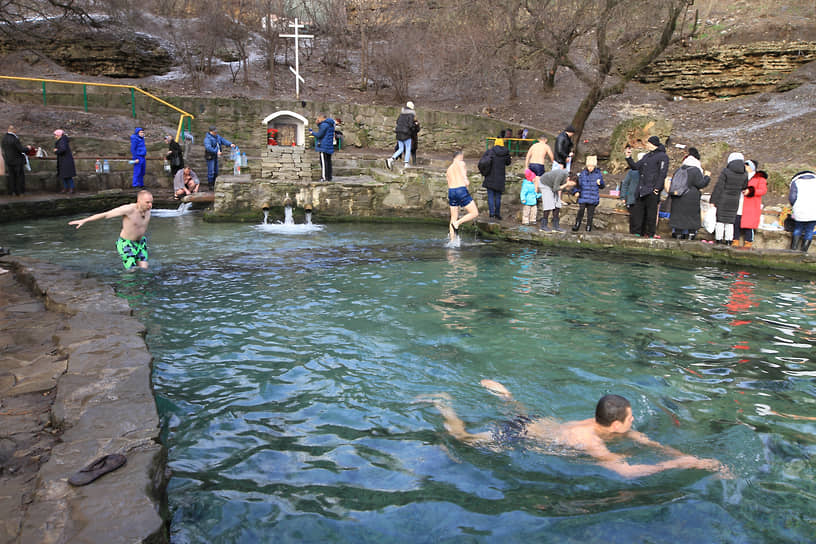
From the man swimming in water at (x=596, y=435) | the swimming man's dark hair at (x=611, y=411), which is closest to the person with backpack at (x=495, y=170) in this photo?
the man swimming in water at (x=596, y=435)

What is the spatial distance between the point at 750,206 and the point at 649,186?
183 centimetres

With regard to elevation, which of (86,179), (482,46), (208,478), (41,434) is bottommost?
(208,478)

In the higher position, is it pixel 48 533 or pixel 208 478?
pixel 48 533

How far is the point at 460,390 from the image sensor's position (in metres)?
5.44

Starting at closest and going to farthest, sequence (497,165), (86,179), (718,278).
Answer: (718,278), (497,165), (86,179)

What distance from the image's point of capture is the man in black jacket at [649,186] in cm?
1083

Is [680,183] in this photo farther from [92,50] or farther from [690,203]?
[92,50]

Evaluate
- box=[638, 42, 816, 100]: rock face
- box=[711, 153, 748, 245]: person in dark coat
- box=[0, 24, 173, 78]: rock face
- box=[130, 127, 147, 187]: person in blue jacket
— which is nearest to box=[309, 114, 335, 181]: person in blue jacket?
box=[130, 127, 147, 187]: person in blue jacket

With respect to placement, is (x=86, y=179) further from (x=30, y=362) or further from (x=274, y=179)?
(x=30, y=362)

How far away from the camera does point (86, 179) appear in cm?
1694

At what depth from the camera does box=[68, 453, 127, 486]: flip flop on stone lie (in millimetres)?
3258

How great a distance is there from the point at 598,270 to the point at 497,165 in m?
3.89

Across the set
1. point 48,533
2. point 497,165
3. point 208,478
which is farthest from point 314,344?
point 497,165

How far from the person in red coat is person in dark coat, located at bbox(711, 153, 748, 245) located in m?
0.17
